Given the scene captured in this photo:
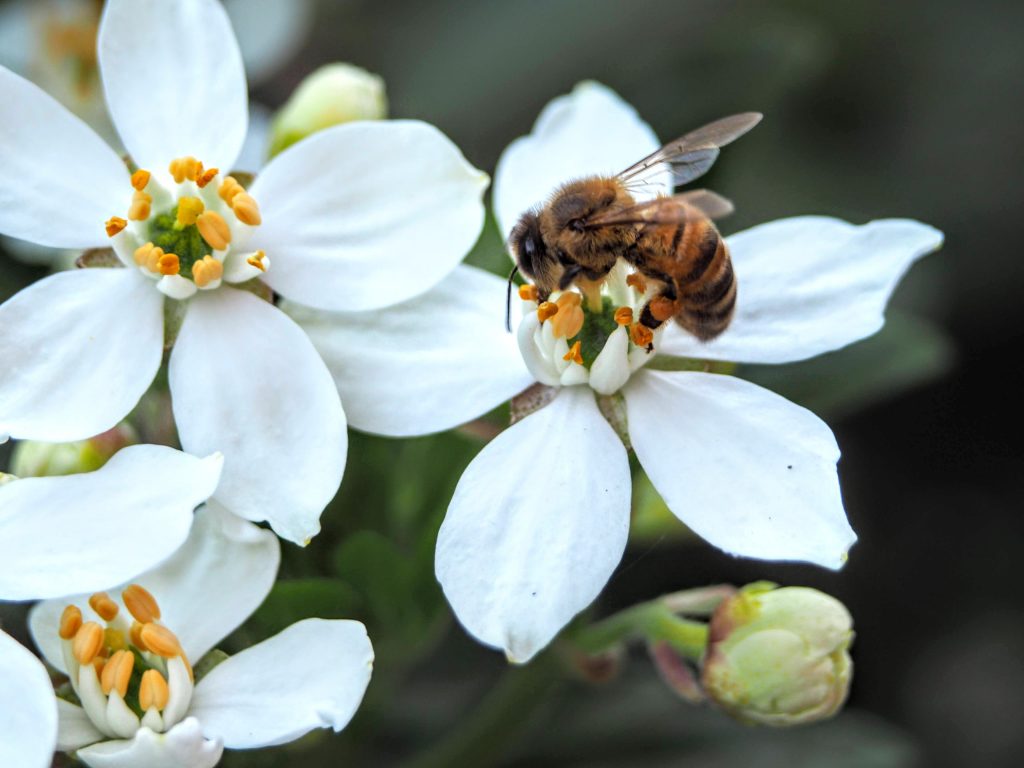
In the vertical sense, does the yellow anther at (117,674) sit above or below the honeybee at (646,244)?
below

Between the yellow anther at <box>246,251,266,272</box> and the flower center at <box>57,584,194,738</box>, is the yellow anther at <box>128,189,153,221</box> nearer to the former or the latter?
the yellow anther at <box>246,251,266,272</box>

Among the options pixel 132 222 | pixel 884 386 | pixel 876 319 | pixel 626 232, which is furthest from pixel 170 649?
pixel 884 386

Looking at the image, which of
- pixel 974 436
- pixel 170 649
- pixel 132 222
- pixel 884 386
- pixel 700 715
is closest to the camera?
pixel 170 649

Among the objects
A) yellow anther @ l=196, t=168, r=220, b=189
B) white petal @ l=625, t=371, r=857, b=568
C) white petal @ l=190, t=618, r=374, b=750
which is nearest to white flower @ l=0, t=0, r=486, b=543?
yellow anther @ l=196, t=168, r=220, b=189

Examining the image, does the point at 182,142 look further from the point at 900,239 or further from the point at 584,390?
the point at 900,239

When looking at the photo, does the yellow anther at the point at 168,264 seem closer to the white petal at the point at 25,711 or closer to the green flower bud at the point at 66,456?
the green flower bud at the point at 66,456

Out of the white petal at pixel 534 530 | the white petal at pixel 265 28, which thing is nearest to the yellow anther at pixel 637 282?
the white petal at pixel 534 530
